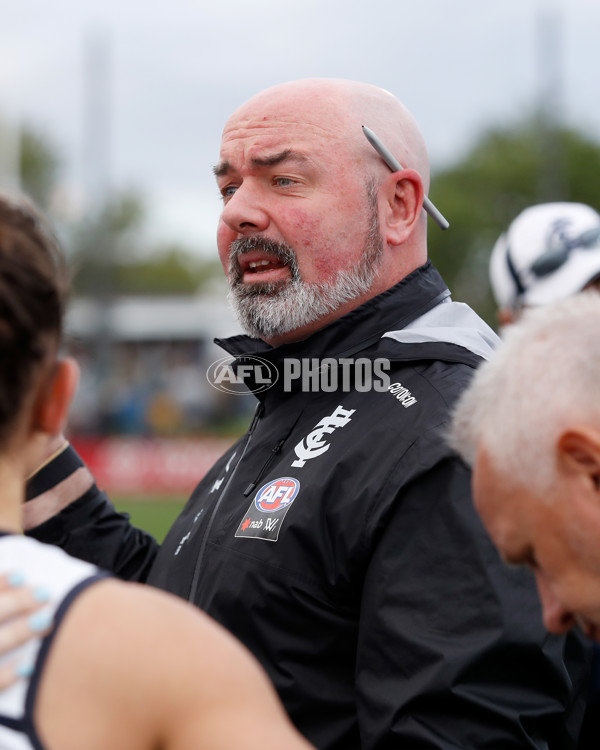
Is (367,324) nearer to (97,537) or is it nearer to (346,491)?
(346,491)

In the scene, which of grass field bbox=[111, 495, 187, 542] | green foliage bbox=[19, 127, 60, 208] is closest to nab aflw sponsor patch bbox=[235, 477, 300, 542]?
grass field bbox=[111, 495, 187, 542]

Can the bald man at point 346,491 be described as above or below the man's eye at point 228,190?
below

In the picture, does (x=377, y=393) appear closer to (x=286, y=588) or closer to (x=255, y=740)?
(x=286, y=588)

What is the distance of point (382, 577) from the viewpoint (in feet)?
6.66

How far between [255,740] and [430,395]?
1229 mm

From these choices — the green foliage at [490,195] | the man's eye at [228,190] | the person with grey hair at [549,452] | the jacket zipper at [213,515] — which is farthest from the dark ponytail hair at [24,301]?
the green foliage at [490,195]

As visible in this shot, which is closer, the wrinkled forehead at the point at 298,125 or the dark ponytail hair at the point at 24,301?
the dark ponytail hair at the point at 24,301

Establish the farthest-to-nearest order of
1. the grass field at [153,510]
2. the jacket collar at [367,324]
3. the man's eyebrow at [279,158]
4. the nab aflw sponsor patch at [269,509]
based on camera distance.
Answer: the grass field at [153,510] < the man's eyebrow at [279,158] < the jacket collar at [367,324] < the nab aflw sponsor patch at [269,509]

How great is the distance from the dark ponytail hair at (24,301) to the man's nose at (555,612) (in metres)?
0.86

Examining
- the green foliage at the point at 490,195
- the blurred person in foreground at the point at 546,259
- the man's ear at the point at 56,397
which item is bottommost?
the green foliage at the point at 490,195

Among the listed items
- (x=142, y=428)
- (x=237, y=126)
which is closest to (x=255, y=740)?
(x=237, y=126)

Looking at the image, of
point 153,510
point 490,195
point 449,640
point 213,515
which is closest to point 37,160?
point 490,195

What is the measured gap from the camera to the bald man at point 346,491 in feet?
6.39

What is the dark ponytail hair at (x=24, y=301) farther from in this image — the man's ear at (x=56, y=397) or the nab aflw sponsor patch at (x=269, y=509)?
the nab aflw sponsor patch at (x=269, y=509)
